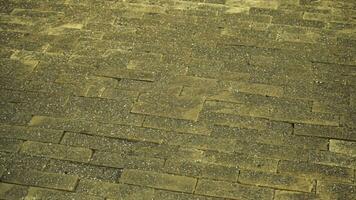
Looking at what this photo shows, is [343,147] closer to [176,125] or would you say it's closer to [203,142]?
[203,142]

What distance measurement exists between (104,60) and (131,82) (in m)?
0.41

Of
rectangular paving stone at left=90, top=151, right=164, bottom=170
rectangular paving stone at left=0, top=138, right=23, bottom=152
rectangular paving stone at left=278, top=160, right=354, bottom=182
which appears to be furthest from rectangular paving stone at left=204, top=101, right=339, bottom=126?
rectangular paving stone at left=0, top=138, right=23, bottom=152

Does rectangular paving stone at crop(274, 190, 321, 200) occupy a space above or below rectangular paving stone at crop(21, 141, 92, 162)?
below

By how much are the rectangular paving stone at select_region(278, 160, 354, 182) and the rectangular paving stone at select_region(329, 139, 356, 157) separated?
148mm

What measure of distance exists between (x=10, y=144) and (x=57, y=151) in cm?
38

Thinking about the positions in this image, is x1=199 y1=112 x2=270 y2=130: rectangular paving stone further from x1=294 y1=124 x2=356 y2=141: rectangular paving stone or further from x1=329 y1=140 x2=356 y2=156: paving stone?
x1=329 y1=140 x2=356 y2=156: paving stone

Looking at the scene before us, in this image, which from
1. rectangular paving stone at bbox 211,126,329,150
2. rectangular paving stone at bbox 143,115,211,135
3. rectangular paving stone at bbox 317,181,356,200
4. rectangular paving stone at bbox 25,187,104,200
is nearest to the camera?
rectangular paving stone at bbox 317,181,356,200

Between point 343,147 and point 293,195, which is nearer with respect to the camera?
point 293,195

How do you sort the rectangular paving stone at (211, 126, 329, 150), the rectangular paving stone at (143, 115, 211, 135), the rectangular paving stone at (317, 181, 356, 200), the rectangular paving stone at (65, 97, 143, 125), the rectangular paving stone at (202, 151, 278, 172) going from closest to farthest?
the rectangular paving stone at (317, 181, 356, 200)
the rectangular paving stone at (202, 151, 278, 172)
the rectangular paving stone at (211, 126, 329, 150)
the rectangular paving stone at (143, 115, 211, 135)
the rectangular paving stone at (65, 97, 143, 125)

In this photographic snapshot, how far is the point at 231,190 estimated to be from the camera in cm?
314

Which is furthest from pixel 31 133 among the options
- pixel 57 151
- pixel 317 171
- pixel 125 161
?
pixel 317 171

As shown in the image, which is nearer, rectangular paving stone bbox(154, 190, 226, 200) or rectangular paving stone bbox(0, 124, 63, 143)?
rectangular paving stone bbox(154, 190, 226, 200)

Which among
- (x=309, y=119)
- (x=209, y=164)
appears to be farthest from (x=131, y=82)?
(x=309, y=119)

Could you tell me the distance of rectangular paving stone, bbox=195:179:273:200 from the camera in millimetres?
3100
